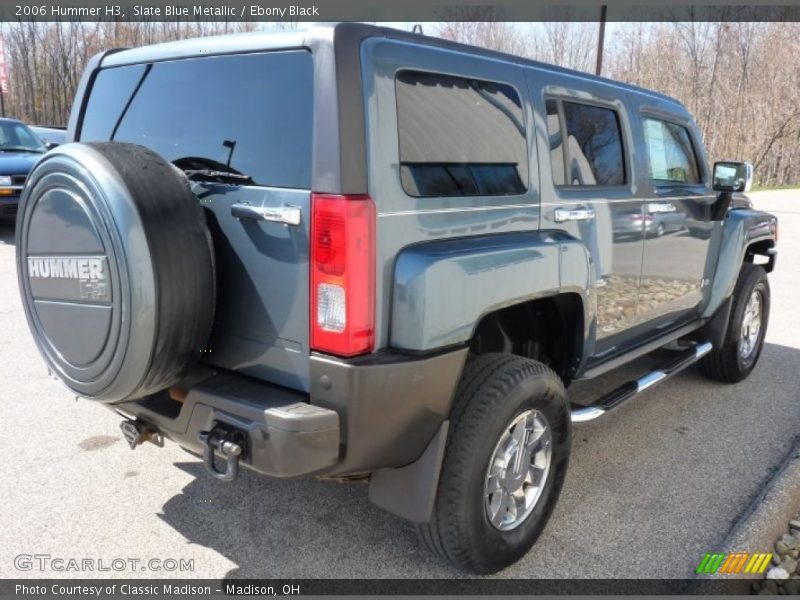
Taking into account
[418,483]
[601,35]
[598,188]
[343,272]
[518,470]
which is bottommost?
[518,470]

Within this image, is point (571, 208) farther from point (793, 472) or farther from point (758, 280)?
point (758, 280)

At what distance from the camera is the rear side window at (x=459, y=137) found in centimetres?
239

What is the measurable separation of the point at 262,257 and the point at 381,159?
1.76 ft

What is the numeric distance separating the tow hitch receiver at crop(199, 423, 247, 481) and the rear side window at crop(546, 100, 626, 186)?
1780 millimetres

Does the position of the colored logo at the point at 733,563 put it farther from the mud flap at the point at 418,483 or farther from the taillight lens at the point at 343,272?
the taillight lens at the point at 343,272

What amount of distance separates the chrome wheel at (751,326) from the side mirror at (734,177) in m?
0.96

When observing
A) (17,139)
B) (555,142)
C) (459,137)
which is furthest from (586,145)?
(17,139)

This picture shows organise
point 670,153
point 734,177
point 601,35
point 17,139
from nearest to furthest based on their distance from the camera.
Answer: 1. point 670,153
2. point 734,177
3. point 17,139
4. point 601,35

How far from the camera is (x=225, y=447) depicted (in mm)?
2254

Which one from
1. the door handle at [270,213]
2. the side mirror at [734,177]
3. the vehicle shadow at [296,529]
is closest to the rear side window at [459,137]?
the door handle at [270,213]

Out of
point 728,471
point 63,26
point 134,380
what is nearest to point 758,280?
point 728,471

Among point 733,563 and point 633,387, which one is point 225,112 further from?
point 733,563
